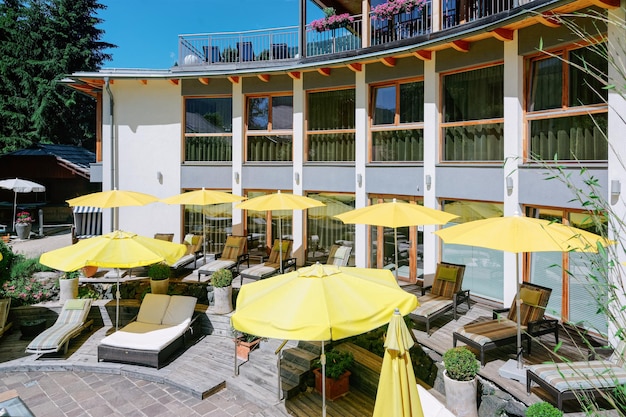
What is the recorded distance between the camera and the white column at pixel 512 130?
9172 millimetres

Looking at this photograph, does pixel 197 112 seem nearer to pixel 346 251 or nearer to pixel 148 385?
pixel 346 251

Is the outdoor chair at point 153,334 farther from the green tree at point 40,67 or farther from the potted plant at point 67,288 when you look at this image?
the green tree at point 40,67

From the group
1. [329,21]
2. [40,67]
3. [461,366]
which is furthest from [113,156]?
[40,67]

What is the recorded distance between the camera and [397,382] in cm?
482

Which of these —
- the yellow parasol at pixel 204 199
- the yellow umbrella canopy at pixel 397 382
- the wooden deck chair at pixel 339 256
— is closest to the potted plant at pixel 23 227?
the yellow parasol at pixel 204 199

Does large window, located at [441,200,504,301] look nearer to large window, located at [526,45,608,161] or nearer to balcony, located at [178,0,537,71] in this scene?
large window, located at [526,45,608,161]

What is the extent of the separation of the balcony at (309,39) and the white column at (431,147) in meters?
1.43

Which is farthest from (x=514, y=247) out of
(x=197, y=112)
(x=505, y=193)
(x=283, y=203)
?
(x=197, y=112)

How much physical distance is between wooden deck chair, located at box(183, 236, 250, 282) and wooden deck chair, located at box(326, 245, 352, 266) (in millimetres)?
2541

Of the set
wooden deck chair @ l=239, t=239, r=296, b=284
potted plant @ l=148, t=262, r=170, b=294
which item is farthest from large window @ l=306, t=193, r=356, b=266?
potted plant @ l=148, t=262, r=170, b=294

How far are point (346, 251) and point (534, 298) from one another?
5523mm

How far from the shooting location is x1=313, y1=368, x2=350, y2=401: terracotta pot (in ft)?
23.4

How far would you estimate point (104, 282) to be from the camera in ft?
38.7

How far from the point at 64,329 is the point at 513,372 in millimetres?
9354
